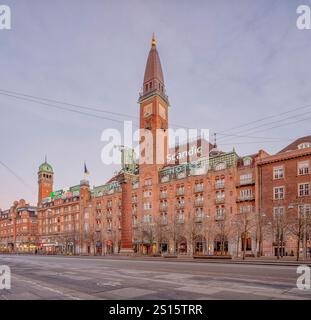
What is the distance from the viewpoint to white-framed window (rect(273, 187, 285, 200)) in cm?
5166

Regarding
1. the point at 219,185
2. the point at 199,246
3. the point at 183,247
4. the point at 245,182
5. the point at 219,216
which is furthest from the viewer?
the point at 183,247

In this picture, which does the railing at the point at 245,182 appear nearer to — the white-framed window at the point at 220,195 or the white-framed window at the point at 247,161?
the white-framed window at the point at 247,161

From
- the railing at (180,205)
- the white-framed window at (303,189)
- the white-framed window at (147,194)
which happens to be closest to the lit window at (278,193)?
the white-framed window at (303,189)

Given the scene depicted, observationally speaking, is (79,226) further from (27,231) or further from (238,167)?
(238,167)

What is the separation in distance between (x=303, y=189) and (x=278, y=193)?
413cm

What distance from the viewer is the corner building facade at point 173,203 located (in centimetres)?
5238

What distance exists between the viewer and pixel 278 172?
52.8m

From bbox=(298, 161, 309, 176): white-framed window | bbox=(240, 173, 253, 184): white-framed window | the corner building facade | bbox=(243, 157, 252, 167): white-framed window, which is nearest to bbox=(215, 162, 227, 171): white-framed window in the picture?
the corner building facade

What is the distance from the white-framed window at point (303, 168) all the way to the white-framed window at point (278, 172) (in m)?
2.86

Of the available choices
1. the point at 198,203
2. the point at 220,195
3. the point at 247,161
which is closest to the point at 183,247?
the point at 198,203

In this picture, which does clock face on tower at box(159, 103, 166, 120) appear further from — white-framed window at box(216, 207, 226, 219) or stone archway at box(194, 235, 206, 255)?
stone archway at box(194, 235, 206, 255)

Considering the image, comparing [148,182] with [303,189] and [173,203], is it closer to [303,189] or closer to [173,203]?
[173,203]
